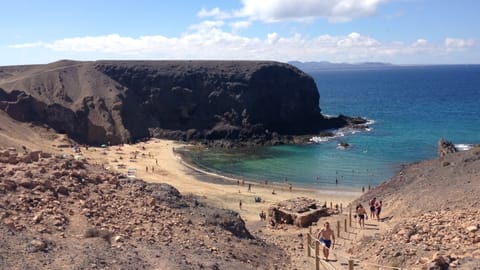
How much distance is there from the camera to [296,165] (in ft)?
201

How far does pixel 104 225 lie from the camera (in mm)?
16891

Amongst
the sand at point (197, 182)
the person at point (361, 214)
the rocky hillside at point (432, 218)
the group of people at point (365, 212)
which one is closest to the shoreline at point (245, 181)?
the sand at point (197, 182)

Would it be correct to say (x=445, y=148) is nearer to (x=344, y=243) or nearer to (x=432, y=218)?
(x=432, y=218)

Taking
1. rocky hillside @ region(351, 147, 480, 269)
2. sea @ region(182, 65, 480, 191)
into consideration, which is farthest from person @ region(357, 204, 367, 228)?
sea @ region(182, 65, 480, 191)

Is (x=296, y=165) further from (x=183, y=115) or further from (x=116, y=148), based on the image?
(x=183, y=115)

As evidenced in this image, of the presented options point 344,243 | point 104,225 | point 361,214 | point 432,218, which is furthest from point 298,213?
point 104,225

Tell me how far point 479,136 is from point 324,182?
3544 cm

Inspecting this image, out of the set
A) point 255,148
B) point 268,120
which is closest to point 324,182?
point 255,148

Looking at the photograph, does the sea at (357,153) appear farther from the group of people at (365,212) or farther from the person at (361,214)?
the person at (361,214)

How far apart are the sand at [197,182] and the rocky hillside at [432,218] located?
1091 centimetres

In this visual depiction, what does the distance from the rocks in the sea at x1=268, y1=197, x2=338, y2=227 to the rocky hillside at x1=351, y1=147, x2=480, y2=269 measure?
366 cm

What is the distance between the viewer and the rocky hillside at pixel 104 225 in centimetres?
1447

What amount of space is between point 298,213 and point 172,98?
6680 centimetres

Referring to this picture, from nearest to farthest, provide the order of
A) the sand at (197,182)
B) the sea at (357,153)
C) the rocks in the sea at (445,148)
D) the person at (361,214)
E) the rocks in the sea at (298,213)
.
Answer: the person at (361,214)
the rocks in the sea at (298,213)
the sand at (197,182)
the rocks in the sea at (445,148)
the sea at (357,153)
